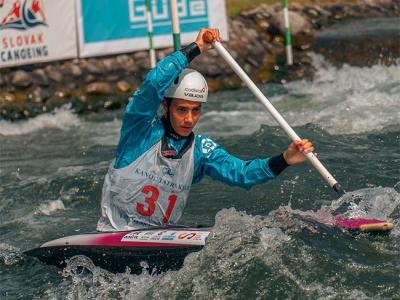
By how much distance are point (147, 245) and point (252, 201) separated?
2576 mm

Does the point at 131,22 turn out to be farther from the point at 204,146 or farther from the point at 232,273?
the point at 232,273

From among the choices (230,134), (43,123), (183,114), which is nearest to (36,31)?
(43,123)

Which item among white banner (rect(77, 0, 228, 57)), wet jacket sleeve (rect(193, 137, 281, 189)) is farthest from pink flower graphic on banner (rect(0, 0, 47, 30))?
wet jacket sleeve (rect(193, 137, 281, 189))

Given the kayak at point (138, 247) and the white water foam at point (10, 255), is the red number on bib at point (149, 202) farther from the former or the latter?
the white water foam at point (10, 255)

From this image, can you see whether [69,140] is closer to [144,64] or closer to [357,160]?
[144,64]

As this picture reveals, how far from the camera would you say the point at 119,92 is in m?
14.8

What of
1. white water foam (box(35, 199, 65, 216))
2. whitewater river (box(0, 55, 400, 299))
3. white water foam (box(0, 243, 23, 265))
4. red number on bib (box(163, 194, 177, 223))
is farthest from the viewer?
white water foam (box(35, 199, 65, 216))

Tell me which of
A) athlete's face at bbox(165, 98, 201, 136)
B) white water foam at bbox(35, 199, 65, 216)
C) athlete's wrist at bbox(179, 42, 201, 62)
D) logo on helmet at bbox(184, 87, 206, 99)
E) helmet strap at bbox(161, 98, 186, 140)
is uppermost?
athlete's wrist at bbox(179, 42, 201, 62)

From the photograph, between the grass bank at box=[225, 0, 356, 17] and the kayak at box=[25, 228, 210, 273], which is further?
the grass bank at box=[225, 0, 356, 17]

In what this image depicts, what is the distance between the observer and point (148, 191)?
6.30 m

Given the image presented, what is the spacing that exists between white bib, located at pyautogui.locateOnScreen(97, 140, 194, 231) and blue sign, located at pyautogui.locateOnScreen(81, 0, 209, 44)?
816 cm

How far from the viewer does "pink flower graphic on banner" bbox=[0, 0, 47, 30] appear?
13430 millimetres

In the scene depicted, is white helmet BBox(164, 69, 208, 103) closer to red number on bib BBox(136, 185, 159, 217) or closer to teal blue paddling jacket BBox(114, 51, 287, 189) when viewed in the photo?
teal blue paddling jacket BBox(114, 51, 287, 189)

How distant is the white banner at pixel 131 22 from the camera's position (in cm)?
1427
